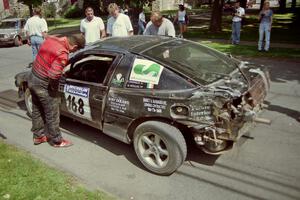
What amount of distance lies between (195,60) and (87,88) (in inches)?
62.7

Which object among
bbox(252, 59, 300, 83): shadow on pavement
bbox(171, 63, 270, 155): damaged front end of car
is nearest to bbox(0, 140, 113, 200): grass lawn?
bbox(171, 63, 270, 155): damaged front end of car

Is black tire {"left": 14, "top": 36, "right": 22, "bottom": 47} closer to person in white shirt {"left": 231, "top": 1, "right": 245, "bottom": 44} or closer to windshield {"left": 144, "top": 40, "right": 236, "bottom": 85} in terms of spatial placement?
person in white shirt {"left": 231, "top": 1, "right": 245, "bottom": 44}

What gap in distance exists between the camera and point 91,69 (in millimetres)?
5285

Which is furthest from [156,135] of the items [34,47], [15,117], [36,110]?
[34,47]

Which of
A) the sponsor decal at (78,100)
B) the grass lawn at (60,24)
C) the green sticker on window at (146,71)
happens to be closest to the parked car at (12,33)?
the grass lawn at (60,24)

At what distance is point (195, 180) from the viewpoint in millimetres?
4328

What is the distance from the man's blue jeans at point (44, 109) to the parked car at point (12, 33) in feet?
46.7

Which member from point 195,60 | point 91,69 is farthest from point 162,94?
point 91,69

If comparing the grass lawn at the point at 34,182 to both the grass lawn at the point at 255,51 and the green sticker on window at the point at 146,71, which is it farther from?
the grass lawn at the point at 255,51

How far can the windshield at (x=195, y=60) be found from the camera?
4.57m

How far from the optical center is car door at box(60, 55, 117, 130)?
498cm

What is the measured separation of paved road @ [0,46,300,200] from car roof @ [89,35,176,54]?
1.46 m

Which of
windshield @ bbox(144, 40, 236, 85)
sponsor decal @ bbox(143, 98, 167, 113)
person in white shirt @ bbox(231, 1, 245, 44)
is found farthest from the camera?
person in white shirt @ bbox(231, 1, 245, 44)

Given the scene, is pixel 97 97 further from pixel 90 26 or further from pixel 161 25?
pixel 90 26
